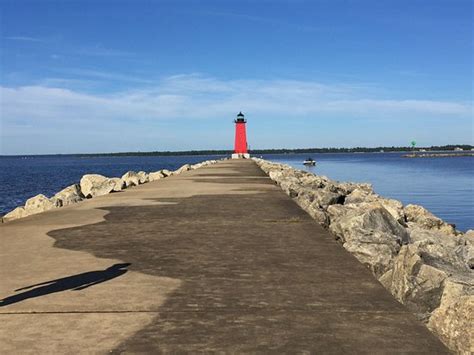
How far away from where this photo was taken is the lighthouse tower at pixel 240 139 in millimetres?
65000

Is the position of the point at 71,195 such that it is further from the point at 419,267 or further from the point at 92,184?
the point at 419,267

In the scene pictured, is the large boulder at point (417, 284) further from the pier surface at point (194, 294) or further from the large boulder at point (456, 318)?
the large boulder at point (456, 318)

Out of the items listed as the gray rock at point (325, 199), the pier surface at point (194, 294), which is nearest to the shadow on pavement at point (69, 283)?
the pier surface at point (194, 294)

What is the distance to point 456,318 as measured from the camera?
3219mm

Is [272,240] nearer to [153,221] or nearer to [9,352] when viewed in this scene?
[153,221]

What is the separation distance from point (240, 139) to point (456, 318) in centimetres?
6386

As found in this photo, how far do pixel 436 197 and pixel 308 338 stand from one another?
25661mm

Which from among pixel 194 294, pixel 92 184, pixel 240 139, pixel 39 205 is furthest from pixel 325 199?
pixel 240 139

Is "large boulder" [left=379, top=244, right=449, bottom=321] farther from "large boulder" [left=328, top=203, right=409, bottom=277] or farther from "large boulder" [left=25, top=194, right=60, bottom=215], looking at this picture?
"large boulder" [left=25, top=194, right=60, bottom=215]

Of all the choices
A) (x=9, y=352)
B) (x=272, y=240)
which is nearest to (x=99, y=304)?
(x=9, y=352)

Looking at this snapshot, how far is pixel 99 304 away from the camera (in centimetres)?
396

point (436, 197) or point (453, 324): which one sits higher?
point (453, 324)

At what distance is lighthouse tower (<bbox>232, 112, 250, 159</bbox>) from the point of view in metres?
65.0

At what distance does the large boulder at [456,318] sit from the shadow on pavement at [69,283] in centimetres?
281
